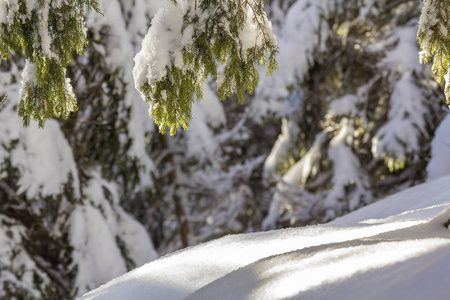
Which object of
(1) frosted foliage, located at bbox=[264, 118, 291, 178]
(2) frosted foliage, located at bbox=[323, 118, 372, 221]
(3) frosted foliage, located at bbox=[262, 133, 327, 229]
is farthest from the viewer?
(1) frosted foliage, located at bbox=[264, 118, 291, 178]

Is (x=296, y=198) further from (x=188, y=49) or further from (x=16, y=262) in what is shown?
(x=188, y=49)

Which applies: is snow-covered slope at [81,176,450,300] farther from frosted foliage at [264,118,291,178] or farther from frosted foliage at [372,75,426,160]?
frosted foliage at [264,118,291,178]

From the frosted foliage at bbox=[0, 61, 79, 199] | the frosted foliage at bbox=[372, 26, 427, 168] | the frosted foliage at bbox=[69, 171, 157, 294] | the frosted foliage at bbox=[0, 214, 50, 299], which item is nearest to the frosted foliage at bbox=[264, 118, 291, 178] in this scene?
the frosted foliage at bbox=[372, 26, 427, 168]

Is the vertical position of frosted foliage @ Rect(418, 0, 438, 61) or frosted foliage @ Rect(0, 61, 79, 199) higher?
frosted foliage @ Rect(0, 61, 79, 199)

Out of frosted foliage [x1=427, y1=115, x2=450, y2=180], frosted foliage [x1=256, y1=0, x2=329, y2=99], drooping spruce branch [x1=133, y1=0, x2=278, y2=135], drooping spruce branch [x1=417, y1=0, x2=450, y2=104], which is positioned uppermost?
frosted foliage [x1=256, y1=0, x2=329, y2=99]

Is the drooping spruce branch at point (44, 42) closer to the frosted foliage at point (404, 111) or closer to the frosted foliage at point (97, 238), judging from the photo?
the frosted foliage at point (97, 238)

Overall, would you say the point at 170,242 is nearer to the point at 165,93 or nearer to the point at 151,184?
the point at 151,184

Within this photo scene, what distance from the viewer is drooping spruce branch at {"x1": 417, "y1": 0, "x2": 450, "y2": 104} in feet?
8.75

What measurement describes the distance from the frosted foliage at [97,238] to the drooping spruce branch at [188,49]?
12.5 feet

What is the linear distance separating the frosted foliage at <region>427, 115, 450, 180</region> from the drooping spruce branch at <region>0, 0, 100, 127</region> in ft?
15.9

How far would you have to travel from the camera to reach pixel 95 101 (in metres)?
6.92

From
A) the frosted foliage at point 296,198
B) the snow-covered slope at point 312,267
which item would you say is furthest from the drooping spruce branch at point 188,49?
the frosted foliage at point 296,198

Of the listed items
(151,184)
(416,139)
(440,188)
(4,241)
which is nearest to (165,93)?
(440,188)

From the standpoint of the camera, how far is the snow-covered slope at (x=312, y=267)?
1538mm
